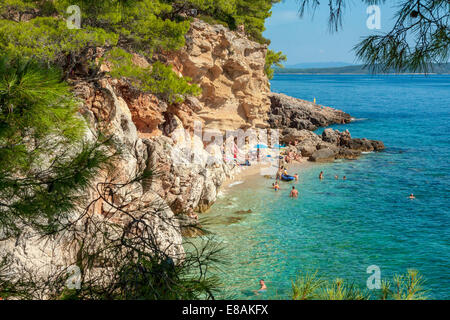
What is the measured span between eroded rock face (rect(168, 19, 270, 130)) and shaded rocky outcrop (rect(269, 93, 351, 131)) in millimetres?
14736

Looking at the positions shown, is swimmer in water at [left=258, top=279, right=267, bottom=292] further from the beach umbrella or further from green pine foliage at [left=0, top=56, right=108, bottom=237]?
the beach umbrella

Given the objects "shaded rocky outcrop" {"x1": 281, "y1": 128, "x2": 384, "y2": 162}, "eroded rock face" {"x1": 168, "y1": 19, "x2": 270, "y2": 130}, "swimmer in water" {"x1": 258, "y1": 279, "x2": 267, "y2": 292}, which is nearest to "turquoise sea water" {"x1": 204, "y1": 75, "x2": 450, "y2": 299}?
"swimmer in water" {"x1": 258, "y1": 279, "x2": 267, "y2": 292}

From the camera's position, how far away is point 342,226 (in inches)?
742

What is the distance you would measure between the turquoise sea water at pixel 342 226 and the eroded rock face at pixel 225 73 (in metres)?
5.54

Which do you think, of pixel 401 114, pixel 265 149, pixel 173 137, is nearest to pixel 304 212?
pixel 173 137

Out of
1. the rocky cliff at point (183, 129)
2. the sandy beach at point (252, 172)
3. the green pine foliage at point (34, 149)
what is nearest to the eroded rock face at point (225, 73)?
the rocky cliff at point (183, 129)

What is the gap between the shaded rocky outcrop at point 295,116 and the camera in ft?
153

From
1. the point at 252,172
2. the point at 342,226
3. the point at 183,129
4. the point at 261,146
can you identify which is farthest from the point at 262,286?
the point at 261,146

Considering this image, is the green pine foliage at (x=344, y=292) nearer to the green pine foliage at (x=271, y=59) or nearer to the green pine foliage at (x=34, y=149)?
the green pine foliage at (x=34, y=149)

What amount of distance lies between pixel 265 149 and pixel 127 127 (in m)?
19.0

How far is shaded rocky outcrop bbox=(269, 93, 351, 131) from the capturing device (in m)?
A: 46.7
